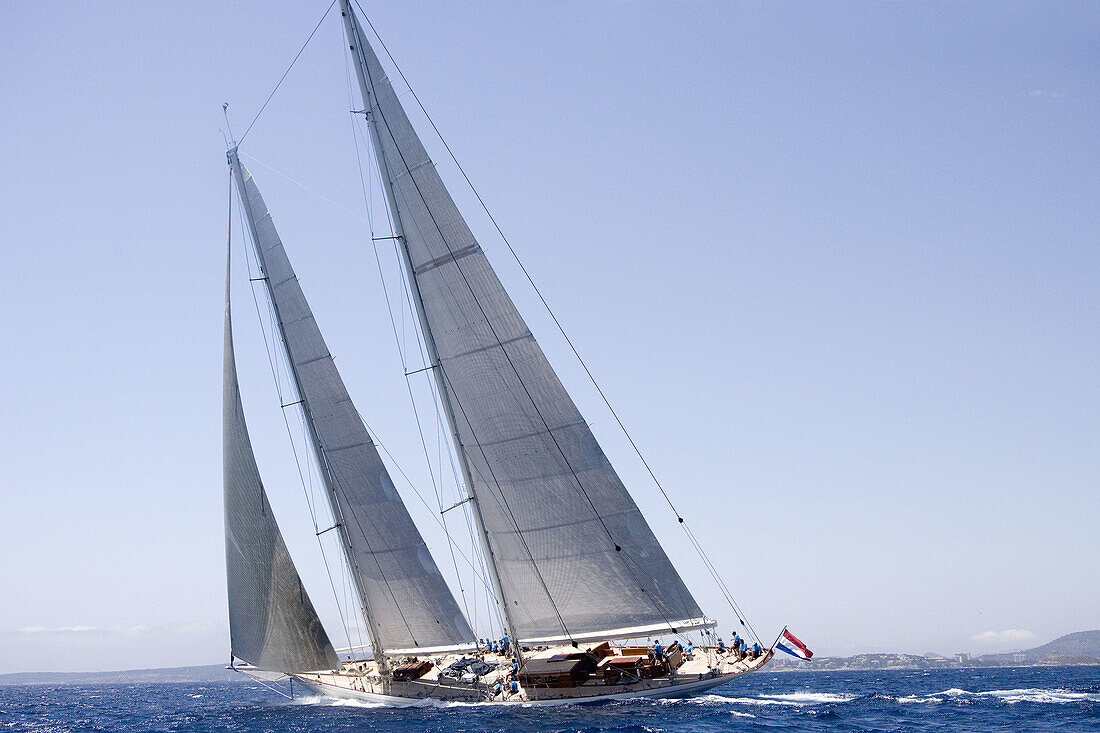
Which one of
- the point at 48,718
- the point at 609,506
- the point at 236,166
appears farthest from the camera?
the point at 48,718

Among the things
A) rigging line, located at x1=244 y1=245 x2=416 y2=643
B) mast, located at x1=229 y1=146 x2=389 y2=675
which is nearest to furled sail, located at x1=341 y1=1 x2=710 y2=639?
rigging line, located at x1=244 y1=245 x2=416 y2=643

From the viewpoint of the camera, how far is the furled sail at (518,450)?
24.8 meters

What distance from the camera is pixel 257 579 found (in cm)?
2869

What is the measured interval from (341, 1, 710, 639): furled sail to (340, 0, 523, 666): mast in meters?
0.05

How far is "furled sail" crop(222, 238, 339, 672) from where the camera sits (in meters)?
28.8

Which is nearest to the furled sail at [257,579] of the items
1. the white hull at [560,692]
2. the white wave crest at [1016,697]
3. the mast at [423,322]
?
the white hull at [560,692]

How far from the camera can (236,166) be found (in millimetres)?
30781

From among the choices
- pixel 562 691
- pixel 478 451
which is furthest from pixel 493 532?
pixel 562 691

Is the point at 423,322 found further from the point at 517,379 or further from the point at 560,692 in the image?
the point at 560,692

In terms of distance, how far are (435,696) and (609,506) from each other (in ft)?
24.9

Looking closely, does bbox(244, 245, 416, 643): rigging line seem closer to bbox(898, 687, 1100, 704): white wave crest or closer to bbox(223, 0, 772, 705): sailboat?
bbox(223, 0, 772, 705): sailboat

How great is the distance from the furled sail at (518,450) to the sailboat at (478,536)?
0.04 meters

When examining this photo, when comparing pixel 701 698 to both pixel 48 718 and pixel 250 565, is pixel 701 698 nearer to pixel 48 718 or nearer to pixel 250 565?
pixel 250 565

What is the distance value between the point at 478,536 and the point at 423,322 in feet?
19.9
